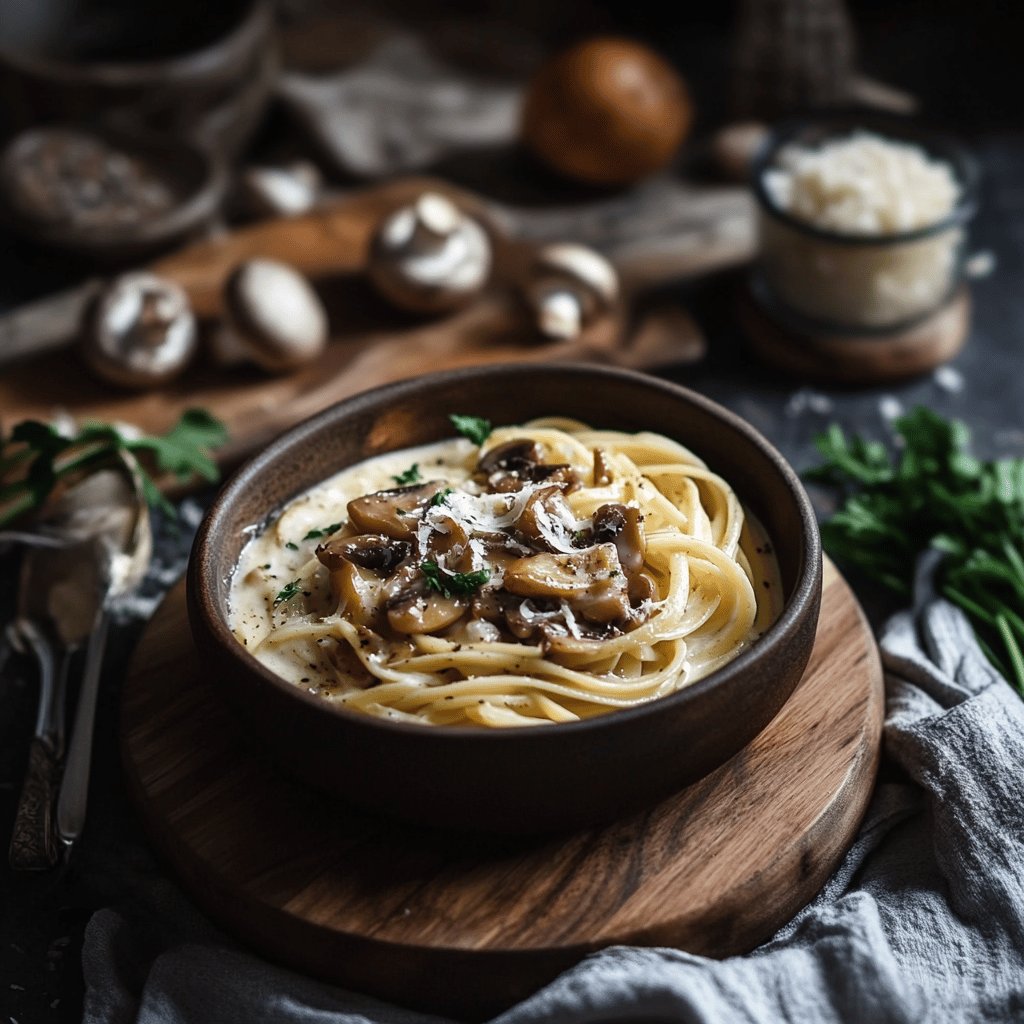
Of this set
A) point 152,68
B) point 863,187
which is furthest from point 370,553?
point 152,68

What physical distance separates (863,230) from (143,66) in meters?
4.11

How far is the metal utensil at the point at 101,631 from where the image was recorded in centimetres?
362

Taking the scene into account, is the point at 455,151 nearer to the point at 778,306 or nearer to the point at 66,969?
the point at 778,306

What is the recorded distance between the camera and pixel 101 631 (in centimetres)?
424

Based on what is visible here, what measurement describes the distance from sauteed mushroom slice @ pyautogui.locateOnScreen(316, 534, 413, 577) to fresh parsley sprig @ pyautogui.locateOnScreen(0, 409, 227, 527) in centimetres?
133

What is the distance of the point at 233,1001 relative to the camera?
126 inches

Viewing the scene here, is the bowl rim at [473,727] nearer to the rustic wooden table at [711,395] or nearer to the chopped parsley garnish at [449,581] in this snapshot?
the chopped parsley garnish at [449,581]

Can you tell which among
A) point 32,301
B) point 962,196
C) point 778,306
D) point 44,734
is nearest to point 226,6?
point 32,301

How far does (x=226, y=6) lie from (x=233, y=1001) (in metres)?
6.42

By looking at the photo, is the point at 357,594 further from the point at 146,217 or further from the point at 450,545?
the point at 146,217

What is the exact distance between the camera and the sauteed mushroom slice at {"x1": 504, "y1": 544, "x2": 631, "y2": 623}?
3.40m

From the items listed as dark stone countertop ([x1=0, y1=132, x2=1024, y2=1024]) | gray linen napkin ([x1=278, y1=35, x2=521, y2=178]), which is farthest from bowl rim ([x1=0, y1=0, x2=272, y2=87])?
dark stone countertop ([x1=0, y1=132, x2=1024, y2=1024])

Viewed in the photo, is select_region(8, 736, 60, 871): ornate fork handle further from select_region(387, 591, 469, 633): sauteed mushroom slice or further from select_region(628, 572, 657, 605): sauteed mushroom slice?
select_region(628, 572, 657, 605): sauteed mushroom slice

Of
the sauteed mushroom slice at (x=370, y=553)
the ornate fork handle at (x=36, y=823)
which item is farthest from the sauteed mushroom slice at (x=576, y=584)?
the ornate fork handle at (x=36, y=823)
